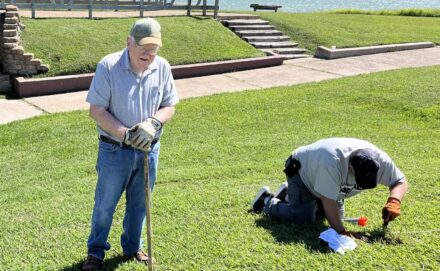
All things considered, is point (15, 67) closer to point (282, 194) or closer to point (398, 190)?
point (282, 194)

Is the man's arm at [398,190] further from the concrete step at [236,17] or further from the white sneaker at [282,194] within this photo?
the concrete step at [236,17]

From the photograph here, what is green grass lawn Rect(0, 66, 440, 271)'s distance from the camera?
158 inches

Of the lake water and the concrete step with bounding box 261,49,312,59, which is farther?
the lake water

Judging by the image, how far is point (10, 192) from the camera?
579 cm

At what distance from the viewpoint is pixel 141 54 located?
11.0 ft

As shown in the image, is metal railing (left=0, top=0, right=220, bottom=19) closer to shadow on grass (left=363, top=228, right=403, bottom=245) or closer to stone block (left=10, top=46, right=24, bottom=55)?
stone block (left=10, top=46, right=24, bottom=55)

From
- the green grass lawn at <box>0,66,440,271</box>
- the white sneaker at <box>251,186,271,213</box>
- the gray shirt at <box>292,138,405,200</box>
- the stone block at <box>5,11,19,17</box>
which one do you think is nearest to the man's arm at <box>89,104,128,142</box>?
the green grass lawn at <box>0,66,440,271</box>

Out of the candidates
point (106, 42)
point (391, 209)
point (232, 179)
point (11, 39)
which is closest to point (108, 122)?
point (391, 209)

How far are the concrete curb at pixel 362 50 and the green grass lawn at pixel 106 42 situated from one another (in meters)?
1.79

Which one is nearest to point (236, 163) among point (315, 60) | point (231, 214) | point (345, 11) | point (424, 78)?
point (231, 214)

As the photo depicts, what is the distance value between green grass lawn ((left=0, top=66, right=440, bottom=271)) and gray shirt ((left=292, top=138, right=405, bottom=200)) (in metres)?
0.42

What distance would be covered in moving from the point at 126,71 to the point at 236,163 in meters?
3.23

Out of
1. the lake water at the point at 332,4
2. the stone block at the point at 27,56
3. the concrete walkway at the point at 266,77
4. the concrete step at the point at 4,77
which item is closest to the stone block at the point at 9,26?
the stone block at the point at 27,56

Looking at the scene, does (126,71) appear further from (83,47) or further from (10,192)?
(83,47)
